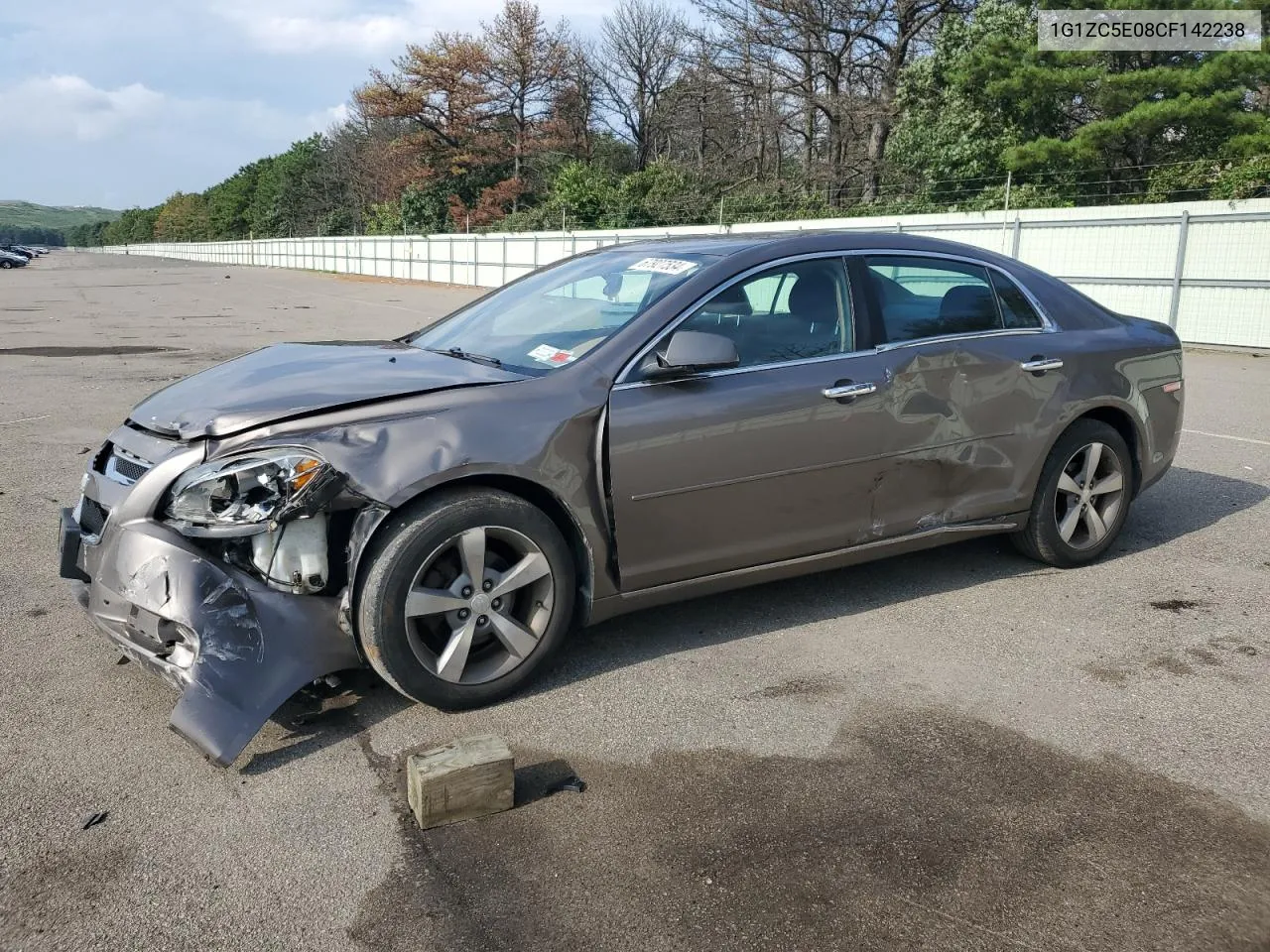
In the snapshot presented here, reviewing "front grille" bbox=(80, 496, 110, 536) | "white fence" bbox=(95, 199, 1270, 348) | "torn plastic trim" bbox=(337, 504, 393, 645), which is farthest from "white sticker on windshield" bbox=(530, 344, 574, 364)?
"white fence" bbox=(95, 199, 1270, 348)

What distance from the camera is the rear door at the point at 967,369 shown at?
4.54 meters

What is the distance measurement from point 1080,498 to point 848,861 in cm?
300

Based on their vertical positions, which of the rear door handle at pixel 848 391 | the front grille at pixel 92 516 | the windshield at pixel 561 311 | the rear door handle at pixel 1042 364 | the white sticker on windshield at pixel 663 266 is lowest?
the front grille at pixel 92 516

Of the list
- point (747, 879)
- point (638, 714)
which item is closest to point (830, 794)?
point (747, 879)

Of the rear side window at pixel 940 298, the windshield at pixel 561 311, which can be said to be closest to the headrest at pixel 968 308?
the rear side window at pixel 940 298

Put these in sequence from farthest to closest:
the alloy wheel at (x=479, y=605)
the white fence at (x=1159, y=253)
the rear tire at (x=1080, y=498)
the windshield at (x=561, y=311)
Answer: the white fence at (x=1159, y=253) < the rear tire at (x=1080, y=498) < the windshield at (x=561, y=311) < the alloy wheel at (x=479, y=605)

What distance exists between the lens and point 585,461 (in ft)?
12.3

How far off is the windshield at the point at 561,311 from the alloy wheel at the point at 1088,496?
2201 millimetres

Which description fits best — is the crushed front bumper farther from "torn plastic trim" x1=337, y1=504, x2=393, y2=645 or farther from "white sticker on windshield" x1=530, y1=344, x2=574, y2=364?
"white sticker on windshield" x1=530, y1=344, x2=574, y2=364

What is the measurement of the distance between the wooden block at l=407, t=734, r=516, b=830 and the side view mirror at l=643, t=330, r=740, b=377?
1543 millimetres

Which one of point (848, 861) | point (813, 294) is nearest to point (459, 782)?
point (848, 861)

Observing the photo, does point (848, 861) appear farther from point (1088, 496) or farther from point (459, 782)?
point (1088, 496)

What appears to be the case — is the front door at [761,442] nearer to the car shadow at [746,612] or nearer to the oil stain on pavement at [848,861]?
the car shadow at [746,612]

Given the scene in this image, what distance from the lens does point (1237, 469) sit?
7434 mm
